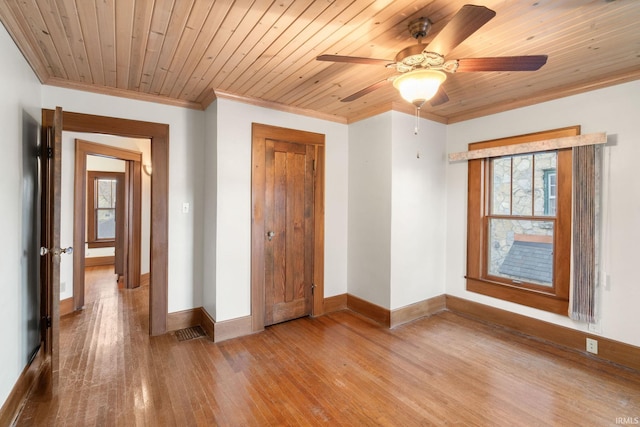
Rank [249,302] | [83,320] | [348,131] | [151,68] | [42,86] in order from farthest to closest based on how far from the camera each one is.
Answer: [348,131], [83,320], [249,302], [42,86], [151,68]

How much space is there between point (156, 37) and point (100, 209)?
6.46m

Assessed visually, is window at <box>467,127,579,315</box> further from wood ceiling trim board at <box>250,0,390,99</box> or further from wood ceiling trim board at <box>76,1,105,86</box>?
wood ceiling trim board at <box>76,1,105,86</box>

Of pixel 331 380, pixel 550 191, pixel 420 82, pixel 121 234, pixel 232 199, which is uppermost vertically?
pixel 420 82

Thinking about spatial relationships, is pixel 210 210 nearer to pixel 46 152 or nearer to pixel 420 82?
pixel 46 152

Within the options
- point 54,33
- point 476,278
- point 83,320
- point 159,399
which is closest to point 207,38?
point 54,33

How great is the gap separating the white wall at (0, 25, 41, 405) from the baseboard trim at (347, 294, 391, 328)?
10.3 ft

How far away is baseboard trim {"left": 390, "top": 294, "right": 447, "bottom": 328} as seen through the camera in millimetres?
3520

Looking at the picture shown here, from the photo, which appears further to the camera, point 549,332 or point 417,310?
point 417,310

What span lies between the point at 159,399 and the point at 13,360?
3.15ft

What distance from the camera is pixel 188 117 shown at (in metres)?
3.44

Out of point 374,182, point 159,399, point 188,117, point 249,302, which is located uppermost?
point 188,117

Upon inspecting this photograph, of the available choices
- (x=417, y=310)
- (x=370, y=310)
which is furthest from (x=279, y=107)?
A: (x=417, y=310)

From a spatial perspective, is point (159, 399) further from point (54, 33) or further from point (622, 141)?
point (622, 141)

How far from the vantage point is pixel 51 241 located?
2514 millimetres
